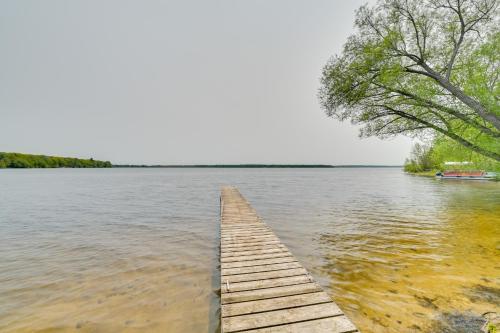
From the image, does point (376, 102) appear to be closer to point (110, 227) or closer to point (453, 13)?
point (453, 13)

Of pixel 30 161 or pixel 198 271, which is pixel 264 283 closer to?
pixel 198 271

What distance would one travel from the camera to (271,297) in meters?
4.27

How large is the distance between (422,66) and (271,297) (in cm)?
1403

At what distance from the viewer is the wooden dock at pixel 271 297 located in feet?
11.4

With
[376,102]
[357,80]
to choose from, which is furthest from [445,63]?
[357,80]

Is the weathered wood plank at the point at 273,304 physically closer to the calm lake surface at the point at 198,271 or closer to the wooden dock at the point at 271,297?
the wooden dock at the point at 271,297

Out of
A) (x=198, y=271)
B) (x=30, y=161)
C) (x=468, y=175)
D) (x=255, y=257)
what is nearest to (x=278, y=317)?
(x=255, y=257)

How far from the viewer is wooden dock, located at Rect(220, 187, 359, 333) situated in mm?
3480

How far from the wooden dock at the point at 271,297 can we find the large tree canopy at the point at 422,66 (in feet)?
34.9

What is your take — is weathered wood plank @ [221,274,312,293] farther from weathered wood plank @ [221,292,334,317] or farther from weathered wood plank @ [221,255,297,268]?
weathered wood plank @ [221,255,297,268]

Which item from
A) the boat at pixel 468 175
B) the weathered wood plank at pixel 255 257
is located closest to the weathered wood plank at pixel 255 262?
the weathered wood plank at pixel 255 257

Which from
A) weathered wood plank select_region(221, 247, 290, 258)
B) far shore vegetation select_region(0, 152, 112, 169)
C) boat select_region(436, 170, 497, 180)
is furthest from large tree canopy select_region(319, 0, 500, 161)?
far shore vegetation select_region(0, 152, 112, 169)

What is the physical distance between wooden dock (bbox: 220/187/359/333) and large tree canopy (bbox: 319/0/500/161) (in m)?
10.6

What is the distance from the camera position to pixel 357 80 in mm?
12820
